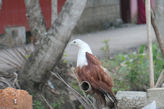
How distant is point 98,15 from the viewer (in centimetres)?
1281

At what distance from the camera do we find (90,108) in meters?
3.65

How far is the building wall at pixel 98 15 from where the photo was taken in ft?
39.3

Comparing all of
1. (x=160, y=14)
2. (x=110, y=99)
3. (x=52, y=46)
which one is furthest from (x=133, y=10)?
(x=110, y=99)

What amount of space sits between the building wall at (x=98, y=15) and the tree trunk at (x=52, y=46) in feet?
23.5

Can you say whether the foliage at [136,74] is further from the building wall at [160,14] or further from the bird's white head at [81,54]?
the bird's white head at [81,54]

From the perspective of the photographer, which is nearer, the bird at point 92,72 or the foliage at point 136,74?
the bird at point 92,72

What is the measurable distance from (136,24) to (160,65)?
9080 millimetres

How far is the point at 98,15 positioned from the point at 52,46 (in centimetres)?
883

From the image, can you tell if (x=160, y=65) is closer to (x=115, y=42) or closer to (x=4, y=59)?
(x=4, y=59)

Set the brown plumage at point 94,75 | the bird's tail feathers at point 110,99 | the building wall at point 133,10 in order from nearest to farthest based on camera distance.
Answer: the brown plumage at point 94,75 → the bird's tail feathers at point 110,99 → the building wall at point 133,10

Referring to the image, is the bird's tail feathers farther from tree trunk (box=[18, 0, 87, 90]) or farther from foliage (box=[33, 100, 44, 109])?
foliage (box=[33, 100, 44, 109])

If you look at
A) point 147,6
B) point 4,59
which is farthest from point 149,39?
point 4,59

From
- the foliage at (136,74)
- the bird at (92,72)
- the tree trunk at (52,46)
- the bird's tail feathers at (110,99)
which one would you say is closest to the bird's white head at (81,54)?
the bird at (92,72)

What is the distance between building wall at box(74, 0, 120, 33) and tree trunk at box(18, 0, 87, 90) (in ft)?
23.5
